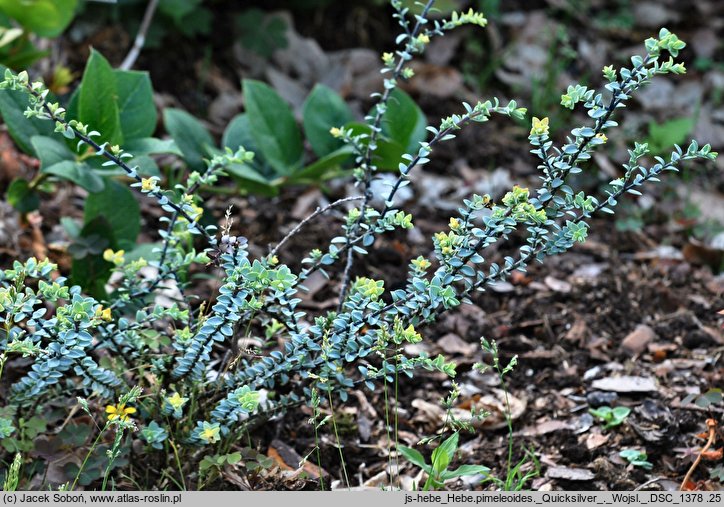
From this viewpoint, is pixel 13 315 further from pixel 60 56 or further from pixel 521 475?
pixel 60 56

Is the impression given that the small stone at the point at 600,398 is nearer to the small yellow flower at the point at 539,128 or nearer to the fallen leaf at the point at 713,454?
the fallen leaf at the point at 713,454

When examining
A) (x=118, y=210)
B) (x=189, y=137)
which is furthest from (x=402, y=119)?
(x=118, y=210)

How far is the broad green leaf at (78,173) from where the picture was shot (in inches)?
78.9

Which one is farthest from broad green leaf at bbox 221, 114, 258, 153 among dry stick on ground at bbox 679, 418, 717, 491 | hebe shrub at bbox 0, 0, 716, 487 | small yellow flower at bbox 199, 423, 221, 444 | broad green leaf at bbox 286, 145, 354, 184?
dry stick on ground at bbox 679, 418, 717, 491

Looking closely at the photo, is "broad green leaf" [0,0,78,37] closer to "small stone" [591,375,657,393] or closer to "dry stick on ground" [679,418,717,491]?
"small stone" [591,375,657,393]

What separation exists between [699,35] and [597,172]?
1.40 metres

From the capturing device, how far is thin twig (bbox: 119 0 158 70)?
2963 millimetres

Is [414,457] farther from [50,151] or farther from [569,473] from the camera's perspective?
[50,151]

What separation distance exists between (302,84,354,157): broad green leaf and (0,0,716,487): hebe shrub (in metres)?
0.66

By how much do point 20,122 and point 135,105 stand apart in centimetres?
28

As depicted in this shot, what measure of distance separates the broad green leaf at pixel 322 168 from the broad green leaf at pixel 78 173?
578 mm

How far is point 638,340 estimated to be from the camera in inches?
93.8

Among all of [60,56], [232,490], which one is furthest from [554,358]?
[60,56]

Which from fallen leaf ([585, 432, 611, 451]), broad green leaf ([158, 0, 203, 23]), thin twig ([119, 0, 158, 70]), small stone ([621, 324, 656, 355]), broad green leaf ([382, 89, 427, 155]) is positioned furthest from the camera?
broad green leaf ([158, 0, 203, 23])
